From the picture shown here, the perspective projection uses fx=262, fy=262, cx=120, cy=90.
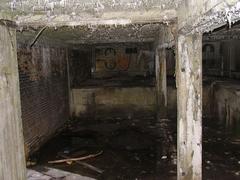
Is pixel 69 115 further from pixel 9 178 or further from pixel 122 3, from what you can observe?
pixel 122 3

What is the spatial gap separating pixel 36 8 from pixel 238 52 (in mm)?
9969

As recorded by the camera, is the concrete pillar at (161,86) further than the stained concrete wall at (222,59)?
No

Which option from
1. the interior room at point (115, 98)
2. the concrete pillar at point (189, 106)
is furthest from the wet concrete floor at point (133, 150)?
the concrete pillar at point (189, 106)

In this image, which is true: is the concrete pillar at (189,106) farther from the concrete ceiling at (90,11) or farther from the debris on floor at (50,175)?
the debris on floor at (50,175)

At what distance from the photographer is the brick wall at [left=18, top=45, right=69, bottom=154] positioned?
563 cm

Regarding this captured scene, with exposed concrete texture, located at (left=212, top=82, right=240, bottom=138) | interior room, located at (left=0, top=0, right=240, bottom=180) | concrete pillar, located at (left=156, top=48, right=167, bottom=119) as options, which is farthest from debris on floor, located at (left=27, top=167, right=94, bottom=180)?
concrete pillar, located at (left=156, top=48, right=167, bottom=119)

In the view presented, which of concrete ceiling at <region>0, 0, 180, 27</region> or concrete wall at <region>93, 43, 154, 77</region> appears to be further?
concrete wall at <region>93, 43, 154, 77</region>

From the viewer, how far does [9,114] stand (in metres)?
2.88

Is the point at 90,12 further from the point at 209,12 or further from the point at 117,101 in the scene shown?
the point at 117,101

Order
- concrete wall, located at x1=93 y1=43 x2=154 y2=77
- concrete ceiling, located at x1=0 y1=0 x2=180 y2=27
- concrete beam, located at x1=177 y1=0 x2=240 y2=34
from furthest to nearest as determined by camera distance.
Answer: concrete wall, located at x1=93 y1=43 x2=154 y2=77 → concrete ceiling, located at x1=0 y1=0 x2=180 y2=27 → concrete beam, located at x1=177 y1=0 x2=240 y2=34

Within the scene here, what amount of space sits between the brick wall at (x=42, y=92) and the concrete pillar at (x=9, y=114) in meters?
2.48

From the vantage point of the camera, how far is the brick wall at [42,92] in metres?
5.63

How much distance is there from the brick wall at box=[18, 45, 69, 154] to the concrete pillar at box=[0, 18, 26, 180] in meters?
2.48

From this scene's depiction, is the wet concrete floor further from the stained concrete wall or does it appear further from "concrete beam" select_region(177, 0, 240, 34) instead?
the stained concrete wall
